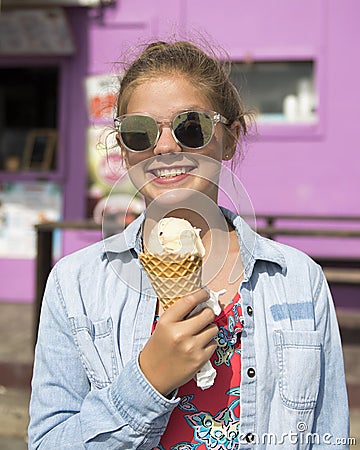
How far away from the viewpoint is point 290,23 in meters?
7.18

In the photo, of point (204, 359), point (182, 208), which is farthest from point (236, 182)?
point (204, 359)

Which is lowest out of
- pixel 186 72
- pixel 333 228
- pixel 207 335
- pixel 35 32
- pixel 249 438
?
pixel 249 438

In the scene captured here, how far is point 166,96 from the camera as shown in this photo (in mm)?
1637

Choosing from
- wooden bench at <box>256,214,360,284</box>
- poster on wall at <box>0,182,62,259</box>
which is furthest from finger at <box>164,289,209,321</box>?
poster on wall at <box>0,182,62,259</box>

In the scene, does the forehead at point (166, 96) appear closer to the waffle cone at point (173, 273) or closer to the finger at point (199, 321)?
the waffle cone at point (173, 273)

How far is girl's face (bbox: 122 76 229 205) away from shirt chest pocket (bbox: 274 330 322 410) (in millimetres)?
429

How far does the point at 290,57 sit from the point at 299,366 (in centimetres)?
610

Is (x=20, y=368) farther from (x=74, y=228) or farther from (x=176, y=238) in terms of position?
(x=176, y=238)

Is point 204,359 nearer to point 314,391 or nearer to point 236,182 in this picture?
point 314,391

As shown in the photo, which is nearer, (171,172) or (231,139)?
(171,172)

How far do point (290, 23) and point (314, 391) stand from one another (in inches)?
247

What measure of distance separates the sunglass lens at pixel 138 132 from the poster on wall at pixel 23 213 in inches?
247

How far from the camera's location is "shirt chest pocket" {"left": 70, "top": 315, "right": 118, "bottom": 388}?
1.56 m

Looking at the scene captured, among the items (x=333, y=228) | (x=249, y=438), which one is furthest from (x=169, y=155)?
(x=333, y=228)
